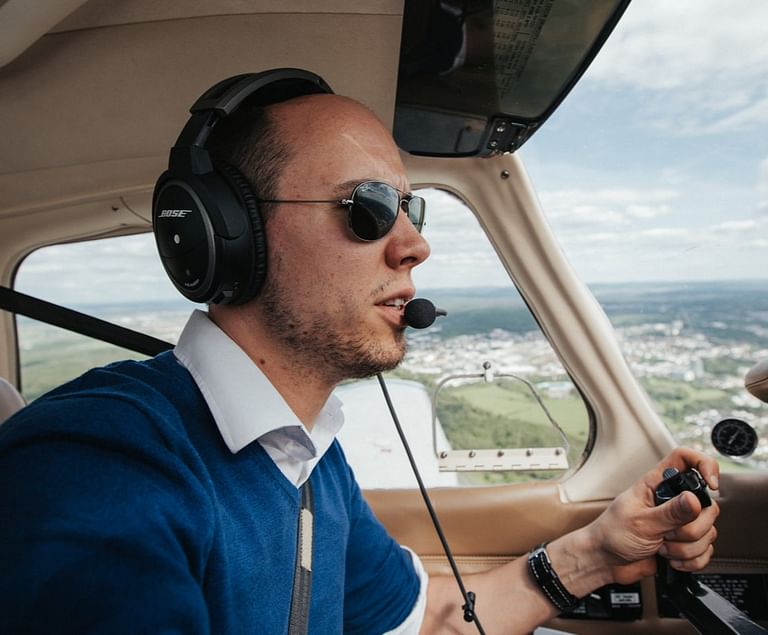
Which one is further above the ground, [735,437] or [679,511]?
[679,511]

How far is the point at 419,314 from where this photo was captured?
41.3 inches

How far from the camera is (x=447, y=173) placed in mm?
1862

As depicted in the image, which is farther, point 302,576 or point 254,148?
point 254,148

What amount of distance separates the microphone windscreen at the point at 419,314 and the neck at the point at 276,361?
0.59 ft

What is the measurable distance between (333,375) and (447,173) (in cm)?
99

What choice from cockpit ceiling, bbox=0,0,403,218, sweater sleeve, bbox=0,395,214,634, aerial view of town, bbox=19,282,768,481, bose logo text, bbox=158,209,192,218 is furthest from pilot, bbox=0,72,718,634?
aerial view of town, bbox=19,282,768,481

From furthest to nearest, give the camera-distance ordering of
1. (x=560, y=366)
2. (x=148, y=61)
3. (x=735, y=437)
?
(x=560, y=366), (x=735, y=437), (x=148, y=61)

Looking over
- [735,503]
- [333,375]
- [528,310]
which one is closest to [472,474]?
[528,310]

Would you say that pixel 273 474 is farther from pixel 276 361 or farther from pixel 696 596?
pixel 696 596

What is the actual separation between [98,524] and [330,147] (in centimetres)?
70

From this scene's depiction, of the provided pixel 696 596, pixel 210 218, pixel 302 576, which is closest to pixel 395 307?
pixel 210 218

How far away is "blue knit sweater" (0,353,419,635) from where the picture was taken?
0.61m

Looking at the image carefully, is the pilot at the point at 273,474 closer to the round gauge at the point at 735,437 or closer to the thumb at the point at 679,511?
the thumb at the point at 679,511

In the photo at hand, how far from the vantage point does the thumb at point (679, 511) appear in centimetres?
113
